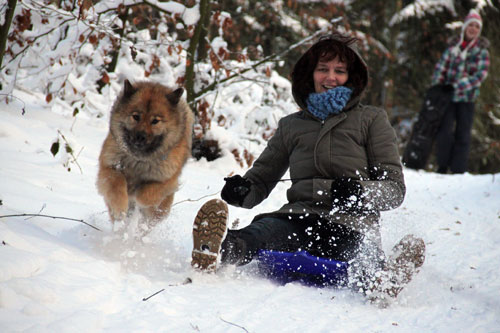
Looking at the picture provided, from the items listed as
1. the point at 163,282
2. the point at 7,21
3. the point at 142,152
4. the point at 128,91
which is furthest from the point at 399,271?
the point at 7,21

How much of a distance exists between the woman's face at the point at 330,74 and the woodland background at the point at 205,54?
5.05 ft

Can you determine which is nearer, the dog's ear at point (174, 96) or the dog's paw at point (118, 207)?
the dog's paw at point (118, 207)

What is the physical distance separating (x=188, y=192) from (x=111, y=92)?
2.88 m

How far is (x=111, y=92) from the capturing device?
679 centimetres

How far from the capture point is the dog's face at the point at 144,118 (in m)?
3.21

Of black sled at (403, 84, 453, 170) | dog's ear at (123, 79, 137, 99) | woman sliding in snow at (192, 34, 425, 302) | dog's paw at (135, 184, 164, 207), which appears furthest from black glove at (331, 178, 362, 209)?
black sled at (403, 84, 453, 170)

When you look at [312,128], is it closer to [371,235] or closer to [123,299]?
[371,235]

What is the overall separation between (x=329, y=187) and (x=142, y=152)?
1.50 m

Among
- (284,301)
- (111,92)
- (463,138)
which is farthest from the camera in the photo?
(463,138)

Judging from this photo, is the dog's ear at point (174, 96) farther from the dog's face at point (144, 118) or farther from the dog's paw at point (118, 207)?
the dog's paw at point (118, 207)

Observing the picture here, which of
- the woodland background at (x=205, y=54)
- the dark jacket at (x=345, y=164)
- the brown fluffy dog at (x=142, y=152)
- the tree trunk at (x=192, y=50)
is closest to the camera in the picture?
the dark jacket at (x=345, y=164)

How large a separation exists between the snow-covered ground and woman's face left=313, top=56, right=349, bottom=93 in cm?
136

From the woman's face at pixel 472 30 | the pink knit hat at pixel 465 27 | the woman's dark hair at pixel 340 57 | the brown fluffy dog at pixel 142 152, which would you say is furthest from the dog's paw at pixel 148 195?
the woman's face at pixel 472 30

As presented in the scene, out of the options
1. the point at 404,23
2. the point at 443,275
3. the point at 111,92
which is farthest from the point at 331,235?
the point at 404,23
